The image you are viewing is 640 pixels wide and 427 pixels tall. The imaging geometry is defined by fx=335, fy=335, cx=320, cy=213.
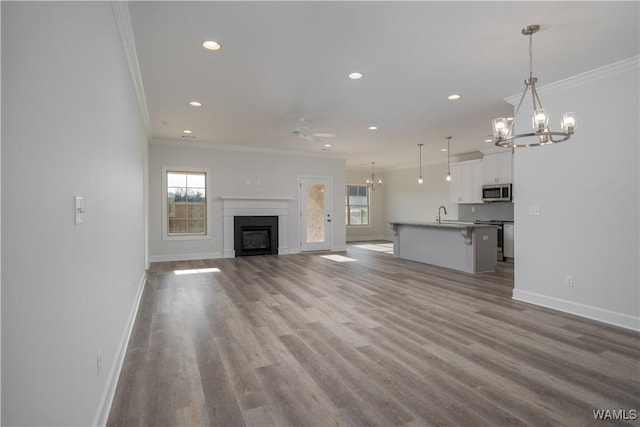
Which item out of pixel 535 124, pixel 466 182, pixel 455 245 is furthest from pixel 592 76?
pixel 466 182

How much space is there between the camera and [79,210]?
4.88 feet

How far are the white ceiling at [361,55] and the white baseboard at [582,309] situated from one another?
7.44 ft

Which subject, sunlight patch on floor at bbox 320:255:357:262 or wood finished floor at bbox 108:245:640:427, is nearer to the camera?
wood finished floor at bbox 108:245:640:427

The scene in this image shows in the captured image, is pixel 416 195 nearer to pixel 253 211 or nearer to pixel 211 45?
pixel 253 211

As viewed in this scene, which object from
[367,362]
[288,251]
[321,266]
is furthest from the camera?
[288,251]

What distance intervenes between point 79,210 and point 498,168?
8.60 meters

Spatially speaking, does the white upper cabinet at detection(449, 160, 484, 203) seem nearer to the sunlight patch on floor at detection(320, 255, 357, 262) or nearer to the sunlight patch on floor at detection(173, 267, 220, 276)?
the sunlight patch on floor at detection(320, 255, 357, 262)

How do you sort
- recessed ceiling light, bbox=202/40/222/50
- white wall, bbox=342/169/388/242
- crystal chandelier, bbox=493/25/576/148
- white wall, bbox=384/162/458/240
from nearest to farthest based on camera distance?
crystal chandelier, bbox=493/25/576/148 < recessed ceiling light, bbox=202/40/222/50 < white wall, bbox=384/162/458/240 < white wall, bbox=342/169/388/242

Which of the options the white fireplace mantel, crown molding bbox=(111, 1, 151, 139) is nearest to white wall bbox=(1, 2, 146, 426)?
crown molding bbox=(111, 1, 151, 139)

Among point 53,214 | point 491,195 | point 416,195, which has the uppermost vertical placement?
point 416,195

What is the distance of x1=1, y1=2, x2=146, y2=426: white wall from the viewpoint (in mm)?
892

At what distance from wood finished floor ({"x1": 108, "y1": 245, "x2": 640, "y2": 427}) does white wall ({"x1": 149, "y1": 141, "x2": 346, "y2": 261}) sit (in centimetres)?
311

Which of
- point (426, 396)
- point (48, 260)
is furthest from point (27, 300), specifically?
point (426, 396)

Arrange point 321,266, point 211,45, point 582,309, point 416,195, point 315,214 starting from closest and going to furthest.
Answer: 1. point 211,45
2. point 582,309
3. point 321,266
4. point 315,214
5. point 416,195
